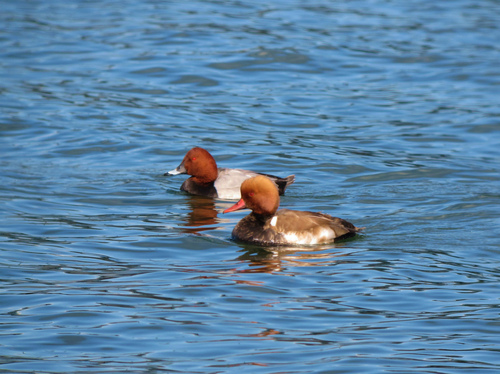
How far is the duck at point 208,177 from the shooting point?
1247cm

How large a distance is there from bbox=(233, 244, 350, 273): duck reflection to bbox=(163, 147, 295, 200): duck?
3.01 meters

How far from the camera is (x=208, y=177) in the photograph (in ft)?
41.7

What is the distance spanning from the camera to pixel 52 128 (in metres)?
16.1

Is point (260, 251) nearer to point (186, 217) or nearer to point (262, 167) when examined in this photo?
point (186, 217)

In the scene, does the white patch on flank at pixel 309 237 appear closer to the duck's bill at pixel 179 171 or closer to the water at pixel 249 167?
the water at pixel 249 167

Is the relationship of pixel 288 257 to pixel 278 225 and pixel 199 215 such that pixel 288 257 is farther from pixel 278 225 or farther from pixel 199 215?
pixel 199 215

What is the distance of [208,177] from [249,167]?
150 centimetres

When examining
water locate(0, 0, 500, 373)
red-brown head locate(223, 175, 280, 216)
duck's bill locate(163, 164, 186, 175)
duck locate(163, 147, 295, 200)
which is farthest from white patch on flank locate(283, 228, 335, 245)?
duck's bill locate(163, 164, 186, 175)

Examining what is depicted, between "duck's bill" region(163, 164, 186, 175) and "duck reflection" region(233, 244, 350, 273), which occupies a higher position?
"duck's bill" region(163, 164, 186, 175)

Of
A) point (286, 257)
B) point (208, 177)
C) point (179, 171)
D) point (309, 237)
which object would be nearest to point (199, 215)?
point (208, 177)

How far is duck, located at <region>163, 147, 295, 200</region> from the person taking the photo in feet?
40.9

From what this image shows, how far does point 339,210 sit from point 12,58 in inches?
503

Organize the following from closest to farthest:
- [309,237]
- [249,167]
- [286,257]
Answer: [286,257] → [309,237] → [249,167]

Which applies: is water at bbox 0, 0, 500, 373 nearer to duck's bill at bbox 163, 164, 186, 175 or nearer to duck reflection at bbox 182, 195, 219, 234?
duck reflection at bbox 182, 195, 219, 234
